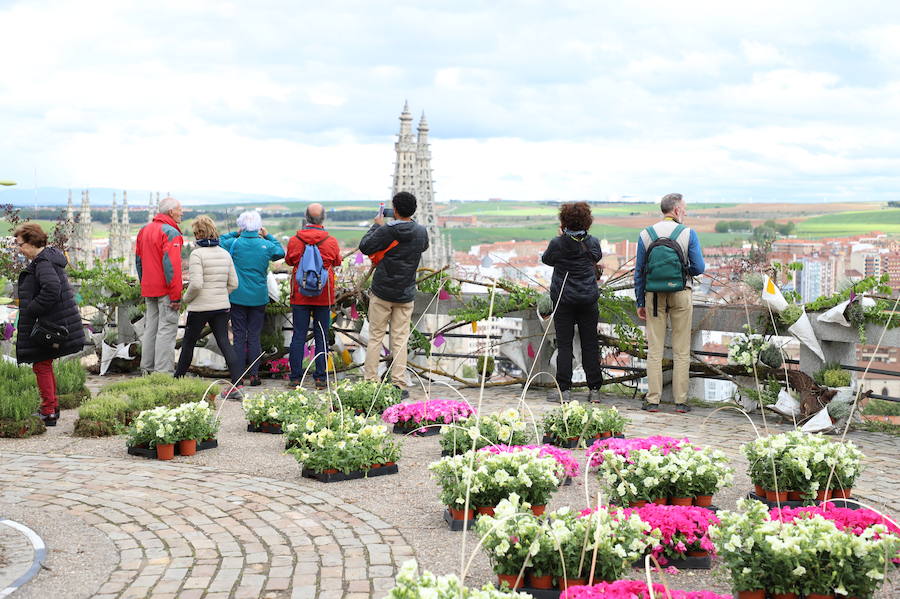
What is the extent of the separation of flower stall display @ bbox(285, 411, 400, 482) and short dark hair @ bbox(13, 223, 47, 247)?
9.05 ft

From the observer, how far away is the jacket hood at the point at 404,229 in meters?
9.43

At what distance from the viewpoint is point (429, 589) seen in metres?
3.29

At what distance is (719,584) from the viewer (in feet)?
14.6

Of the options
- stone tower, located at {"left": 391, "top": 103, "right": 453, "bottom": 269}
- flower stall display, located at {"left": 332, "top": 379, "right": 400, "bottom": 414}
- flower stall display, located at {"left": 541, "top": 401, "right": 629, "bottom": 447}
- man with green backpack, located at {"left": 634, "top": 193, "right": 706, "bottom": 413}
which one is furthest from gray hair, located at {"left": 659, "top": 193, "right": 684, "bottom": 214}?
stone tower, located at {"left": 391, "top": 103, "right": 453, "bottom": 269}

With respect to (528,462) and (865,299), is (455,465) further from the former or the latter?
(865,299)

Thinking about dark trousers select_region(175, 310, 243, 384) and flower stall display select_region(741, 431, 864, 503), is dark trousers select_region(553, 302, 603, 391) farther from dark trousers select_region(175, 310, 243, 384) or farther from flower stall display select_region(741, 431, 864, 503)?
flower stall display select_region(741, 431, 864, 503)

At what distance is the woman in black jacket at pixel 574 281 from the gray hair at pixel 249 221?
3.29 meters

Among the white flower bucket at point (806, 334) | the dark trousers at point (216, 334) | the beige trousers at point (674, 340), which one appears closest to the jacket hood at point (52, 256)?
the dark trousers at point (216, 334)

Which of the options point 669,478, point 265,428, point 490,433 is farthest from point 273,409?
point 669,478

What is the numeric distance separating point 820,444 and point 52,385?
5970 millimetres

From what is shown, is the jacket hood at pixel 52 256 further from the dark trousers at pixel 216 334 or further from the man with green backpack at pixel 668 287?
the man with green backpack at pixel 668 287

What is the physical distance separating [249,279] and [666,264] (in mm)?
4417

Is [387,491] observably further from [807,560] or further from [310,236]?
[310,236]

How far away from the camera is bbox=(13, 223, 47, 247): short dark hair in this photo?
765cm
